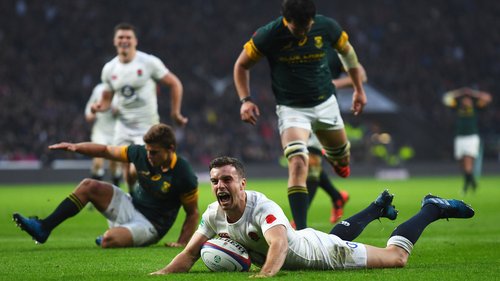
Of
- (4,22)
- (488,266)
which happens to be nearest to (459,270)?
(488,266)

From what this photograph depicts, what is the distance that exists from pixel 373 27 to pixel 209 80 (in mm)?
6979

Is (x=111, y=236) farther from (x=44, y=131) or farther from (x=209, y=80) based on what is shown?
(x=209, y=80)

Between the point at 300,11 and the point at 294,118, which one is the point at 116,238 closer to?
the point at 294,118

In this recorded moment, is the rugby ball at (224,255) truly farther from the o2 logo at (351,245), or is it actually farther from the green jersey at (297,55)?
the green jersey at (297,55)

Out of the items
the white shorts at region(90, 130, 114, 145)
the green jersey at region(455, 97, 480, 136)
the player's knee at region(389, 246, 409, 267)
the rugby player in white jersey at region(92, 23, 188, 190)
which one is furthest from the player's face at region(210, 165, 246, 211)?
the green jersey at region(455, 97, 480, 136)

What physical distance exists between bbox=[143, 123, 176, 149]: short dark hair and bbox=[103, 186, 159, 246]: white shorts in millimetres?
860

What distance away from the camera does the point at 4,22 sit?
30.1 meters

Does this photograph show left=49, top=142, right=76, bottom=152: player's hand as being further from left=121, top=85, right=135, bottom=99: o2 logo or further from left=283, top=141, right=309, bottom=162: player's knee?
left=121, top=85, right=135, bottom=99: o2 logo

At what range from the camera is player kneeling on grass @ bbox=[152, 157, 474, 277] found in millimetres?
5777

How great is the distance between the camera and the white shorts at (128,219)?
8.52m

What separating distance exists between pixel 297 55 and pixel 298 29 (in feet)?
1.66

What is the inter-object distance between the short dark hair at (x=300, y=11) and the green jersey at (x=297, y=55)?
1.29ft

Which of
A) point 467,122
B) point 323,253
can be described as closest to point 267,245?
point 323,253

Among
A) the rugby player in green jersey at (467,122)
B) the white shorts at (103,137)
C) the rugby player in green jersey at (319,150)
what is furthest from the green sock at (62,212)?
the rugby player in green jersey at (467,122)
